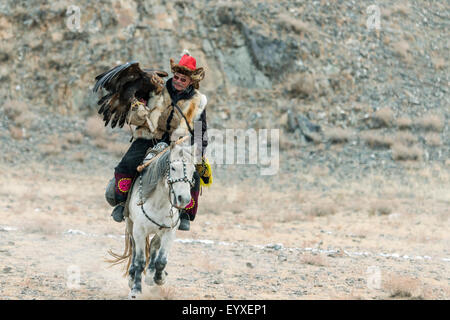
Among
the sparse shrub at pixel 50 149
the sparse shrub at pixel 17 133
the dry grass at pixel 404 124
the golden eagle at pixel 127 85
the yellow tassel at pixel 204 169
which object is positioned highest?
the dry grass at pixel 404 124

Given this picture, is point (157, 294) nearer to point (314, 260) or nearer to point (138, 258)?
point (138, 258)

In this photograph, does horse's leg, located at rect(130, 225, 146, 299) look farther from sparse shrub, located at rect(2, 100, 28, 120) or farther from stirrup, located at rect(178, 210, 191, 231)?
sparse shrub, located at rect(2, 100, 28, 120)

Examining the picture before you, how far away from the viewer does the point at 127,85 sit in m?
6.72

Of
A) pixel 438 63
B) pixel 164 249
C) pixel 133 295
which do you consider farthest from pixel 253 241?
pixel 438 63

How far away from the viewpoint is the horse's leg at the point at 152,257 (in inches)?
266

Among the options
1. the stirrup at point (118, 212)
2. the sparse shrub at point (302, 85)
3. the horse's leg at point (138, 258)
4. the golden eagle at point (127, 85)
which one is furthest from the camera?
the sparse shrub at point (302, 85)

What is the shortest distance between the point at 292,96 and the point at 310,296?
15.5m

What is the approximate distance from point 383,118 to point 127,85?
16.3 m

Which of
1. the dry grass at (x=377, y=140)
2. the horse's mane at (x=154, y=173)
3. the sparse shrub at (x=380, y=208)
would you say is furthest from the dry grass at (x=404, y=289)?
the dry grass at (x=377, y=140)

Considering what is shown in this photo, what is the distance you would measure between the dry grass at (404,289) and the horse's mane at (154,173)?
360cm

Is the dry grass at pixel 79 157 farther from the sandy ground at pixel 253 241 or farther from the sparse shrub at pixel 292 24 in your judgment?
the sparse shrub at pixel 292 24

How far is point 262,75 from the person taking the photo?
22.7 meters

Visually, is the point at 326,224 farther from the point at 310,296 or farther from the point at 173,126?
the point at 173,126

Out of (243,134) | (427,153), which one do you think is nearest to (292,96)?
(243,134)
